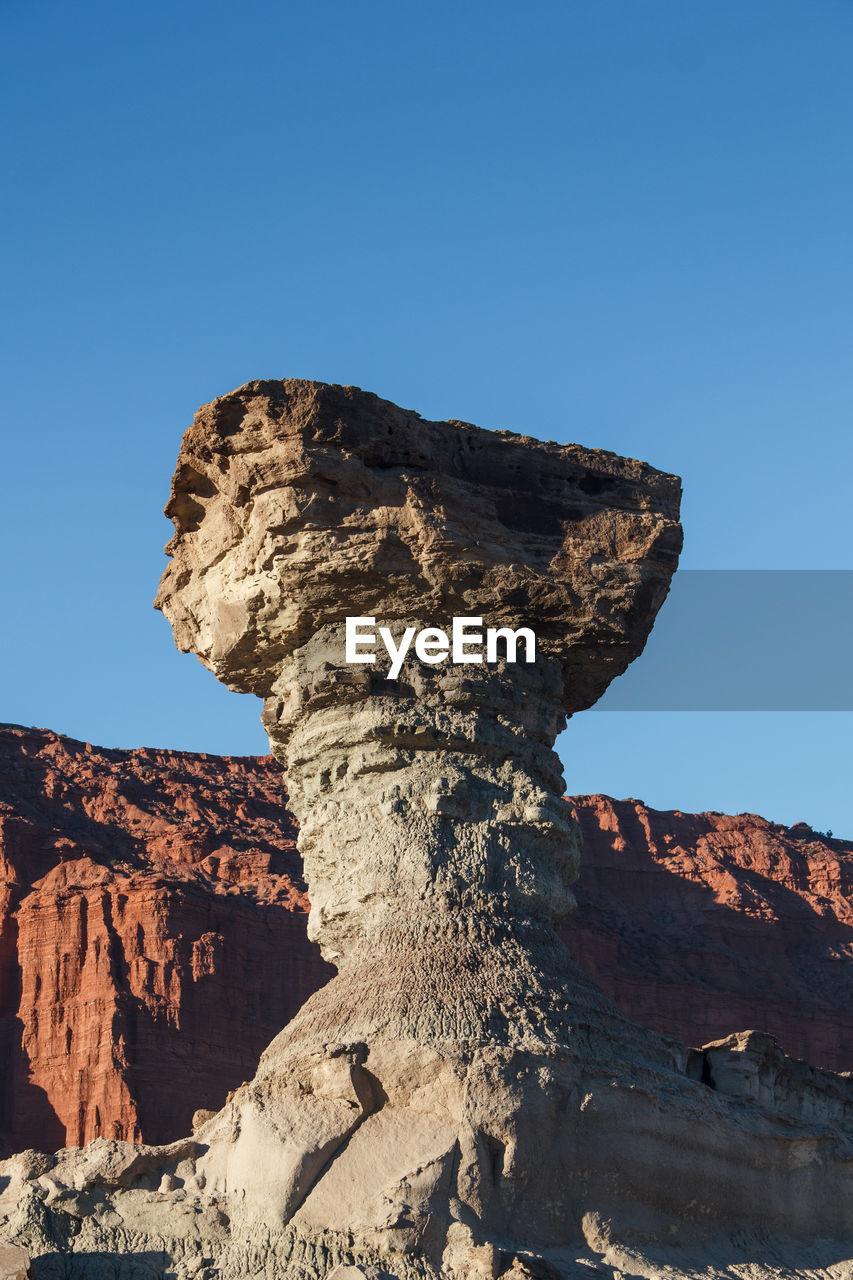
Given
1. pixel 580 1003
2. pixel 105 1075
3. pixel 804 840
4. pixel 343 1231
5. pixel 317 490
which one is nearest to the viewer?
pixel 343 1231

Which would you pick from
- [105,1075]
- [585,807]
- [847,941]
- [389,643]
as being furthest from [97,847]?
[389,643]

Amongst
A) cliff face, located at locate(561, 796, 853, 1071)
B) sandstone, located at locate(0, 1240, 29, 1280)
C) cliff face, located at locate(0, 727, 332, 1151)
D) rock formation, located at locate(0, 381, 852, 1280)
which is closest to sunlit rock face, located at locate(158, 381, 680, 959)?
rock formation, located at locate(0, 381, 852, 1280)

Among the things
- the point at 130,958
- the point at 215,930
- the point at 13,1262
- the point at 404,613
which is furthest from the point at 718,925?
the point at 13,1262

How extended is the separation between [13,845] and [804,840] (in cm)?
3106

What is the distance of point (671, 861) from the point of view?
65.8m

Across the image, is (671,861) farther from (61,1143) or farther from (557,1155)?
(557,1155)

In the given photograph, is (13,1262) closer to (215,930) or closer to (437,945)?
(437,945)

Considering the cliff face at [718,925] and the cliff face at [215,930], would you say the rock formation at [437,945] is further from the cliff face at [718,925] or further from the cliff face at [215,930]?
the cliff face at [718,925]

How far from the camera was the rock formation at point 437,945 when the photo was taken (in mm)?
12258

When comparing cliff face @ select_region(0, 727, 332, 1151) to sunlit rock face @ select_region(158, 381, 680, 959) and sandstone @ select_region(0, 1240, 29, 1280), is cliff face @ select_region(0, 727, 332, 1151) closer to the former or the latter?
sunlit rock face @ select_region(158, 381, 680, 959)

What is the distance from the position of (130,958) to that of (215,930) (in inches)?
102

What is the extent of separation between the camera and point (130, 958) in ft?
161

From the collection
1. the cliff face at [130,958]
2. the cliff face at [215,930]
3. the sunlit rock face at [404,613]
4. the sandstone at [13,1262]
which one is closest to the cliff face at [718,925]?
the cliff face at [215,930]

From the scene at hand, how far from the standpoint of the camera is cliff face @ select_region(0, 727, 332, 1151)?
46500 mm
